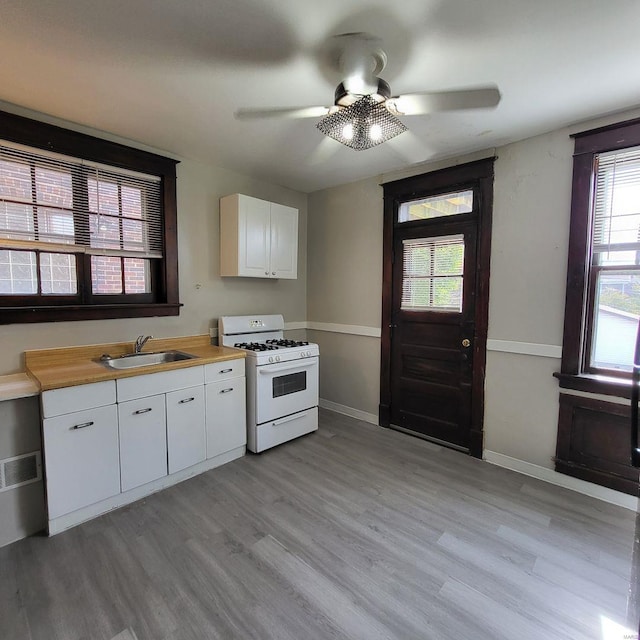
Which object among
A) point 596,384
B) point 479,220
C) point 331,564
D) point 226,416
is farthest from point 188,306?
point 596,384

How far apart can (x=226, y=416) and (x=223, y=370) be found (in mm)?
384

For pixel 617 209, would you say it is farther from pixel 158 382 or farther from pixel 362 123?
pixel 158 382

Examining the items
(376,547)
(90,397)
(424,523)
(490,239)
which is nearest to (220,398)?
(90,397)

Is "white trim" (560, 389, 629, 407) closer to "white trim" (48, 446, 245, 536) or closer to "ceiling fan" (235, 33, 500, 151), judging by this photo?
"ceiling fan" (235, 33, 500, 151)

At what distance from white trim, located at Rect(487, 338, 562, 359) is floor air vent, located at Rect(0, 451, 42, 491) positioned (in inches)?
128

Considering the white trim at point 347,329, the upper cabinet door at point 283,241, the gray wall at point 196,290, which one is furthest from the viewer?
the white trim at point 347,329

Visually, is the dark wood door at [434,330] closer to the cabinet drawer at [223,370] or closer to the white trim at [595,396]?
the white trim at [595,396]

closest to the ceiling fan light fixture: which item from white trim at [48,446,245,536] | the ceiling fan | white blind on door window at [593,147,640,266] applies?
the ceiling fan

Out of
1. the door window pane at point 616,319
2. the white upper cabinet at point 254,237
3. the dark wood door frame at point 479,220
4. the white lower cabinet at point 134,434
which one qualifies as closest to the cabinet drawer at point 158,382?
the white lower cabinet at point 134,434

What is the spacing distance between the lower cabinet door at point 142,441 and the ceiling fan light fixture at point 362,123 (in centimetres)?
205

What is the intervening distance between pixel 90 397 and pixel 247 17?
85.1 inches

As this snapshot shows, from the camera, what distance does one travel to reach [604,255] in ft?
7.66

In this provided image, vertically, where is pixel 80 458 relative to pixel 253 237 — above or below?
below

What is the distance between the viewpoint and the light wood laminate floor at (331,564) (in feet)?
4.83
